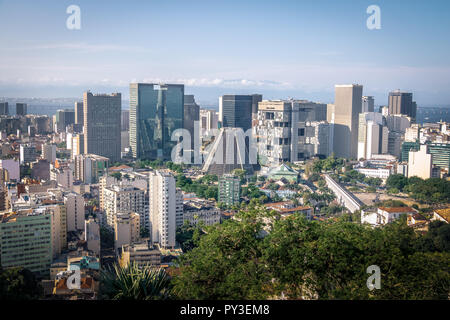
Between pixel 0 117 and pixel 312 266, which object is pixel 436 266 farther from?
pixel 0 117

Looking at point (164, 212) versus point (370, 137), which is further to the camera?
point (370, 137)

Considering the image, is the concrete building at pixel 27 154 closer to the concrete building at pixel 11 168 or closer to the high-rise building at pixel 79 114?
the concrete building at pixel 11 168

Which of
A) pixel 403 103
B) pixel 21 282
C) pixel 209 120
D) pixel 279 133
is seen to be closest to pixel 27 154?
pixel 279 133

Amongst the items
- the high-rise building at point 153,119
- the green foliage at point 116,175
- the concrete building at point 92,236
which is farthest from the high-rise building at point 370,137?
the concrete building at point 92,236

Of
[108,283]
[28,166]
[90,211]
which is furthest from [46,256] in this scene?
→ [28,166]

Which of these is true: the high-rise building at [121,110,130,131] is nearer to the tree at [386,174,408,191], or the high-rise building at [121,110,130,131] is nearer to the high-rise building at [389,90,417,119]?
the high-rise building at [389,90,417,119]

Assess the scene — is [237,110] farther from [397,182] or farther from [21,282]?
[21,282]
